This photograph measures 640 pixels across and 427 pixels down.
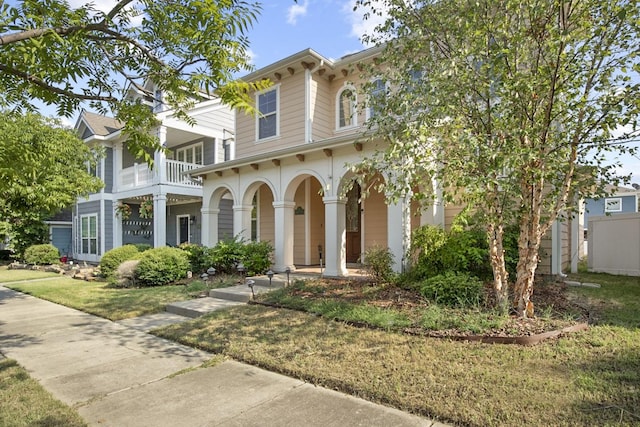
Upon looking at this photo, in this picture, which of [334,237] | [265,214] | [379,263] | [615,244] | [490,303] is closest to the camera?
[490,303]

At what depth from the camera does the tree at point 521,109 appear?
15.3 feet

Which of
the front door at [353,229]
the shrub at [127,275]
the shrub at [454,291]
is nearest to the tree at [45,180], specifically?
the shrub at [127,275]

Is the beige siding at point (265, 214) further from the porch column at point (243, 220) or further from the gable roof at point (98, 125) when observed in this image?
the gable roof at point (98, 125)

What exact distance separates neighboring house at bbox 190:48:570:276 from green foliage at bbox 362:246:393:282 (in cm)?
47

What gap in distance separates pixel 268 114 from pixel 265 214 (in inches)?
138

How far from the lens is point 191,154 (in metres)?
17.4

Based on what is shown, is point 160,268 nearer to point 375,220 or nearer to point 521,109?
point 375,220

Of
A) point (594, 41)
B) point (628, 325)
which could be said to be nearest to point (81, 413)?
point (628, 325)

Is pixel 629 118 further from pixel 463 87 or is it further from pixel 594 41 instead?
pixel 463 87

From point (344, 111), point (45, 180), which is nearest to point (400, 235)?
→ point (344, 111)

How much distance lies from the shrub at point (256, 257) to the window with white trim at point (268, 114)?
4081 millimetres

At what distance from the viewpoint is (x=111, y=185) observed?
18.7m

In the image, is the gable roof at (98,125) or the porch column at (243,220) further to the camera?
A: the gable roof at (98,125)

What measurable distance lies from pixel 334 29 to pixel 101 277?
35.5 ft
